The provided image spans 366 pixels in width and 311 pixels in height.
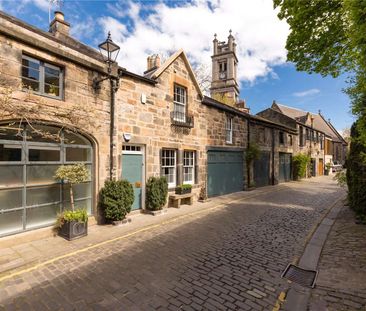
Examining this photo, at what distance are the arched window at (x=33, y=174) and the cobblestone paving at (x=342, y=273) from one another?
712 centimetres

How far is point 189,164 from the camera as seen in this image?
1235 centimetres

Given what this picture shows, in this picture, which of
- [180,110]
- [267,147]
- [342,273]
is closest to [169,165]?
[180,110]

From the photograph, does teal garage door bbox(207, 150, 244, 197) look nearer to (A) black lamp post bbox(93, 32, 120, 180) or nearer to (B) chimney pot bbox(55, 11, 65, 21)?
(A) black lamp post bbox(93, 32, 120, 180)

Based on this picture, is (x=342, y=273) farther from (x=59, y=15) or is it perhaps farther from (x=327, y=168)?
(x=327, y=168)

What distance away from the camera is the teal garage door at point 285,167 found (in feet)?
72.8

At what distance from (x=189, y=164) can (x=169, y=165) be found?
63.7 inches

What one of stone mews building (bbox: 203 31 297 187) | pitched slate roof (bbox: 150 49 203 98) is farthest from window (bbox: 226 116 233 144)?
pitched slate roof (bbox: 150 49 203 98)

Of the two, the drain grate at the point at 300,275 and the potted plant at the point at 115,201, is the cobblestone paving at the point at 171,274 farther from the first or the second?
the potted plant at the point at 115,201

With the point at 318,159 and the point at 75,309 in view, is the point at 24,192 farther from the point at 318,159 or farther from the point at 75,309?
the point at 318,159

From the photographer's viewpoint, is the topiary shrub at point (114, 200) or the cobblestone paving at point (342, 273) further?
the topiary shrub at point (114, 200)

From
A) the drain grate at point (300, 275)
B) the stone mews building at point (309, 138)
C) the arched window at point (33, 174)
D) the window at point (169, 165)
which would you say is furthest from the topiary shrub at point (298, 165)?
the arched window at point (33, 174)

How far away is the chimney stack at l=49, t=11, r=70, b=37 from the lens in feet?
33.8

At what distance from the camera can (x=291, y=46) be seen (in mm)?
9023

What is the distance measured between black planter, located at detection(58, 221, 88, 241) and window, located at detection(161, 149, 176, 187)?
4763 mm
